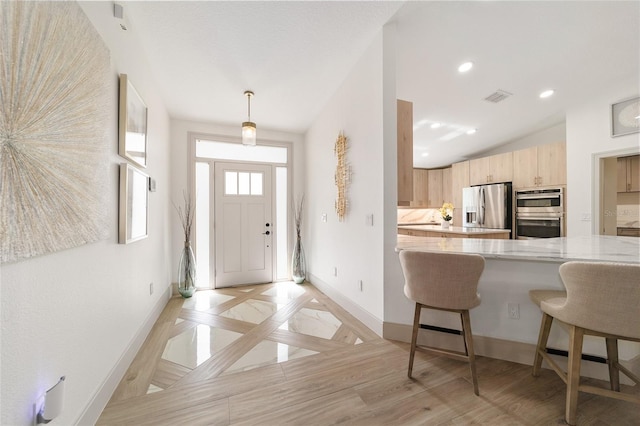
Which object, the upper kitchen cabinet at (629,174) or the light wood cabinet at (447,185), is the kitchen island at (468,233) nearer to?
the upper kitchen cabinet at (629,174)

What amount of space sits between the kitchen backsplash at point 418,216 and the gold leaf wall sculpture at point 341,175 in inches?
159

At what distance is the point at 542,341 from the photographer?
1685 mm

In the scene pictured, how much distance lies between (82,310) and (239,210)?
2.88 m

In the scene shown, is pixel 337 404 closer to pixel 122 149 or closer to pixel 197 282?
pixel 122 149

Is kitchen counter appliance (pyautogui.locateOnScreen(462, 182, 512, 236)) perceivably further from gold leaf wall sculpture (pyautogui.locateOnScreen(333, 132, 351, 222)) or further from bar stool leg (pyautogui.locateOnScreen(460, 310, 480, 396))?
bar stool leg (pyautogui.locateOnScreen(460, 310, 480, 396))

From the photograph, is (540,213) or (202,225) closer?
(202,225)

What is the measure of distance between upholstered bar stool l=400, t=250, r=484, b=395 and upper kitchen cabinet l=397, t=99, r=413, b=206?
82 centimetres

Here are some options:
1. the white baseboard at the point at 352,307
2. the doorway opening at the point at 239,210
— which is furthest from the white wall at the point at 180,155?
the white baseboard at the point at 352,307

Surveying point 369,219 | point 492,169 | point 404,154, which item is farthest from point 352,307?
point 492,169

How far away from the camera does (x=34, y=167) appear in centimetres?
90

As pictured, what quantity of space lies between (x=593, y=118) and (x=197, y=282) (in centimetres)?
653

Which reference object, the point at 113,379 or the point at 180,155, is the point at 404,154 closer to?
the point at 113,379

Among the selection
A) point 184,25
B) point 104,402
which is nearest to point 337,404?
point 104,402

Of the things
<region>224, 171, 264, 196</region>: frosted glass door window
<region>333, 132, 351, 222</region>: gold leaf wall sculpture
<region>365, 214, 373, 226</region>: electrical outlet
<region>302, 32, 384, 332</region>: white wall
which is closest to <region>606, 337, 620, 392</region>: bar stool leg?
<region>302, 32, 384, 332</region>: white wall
